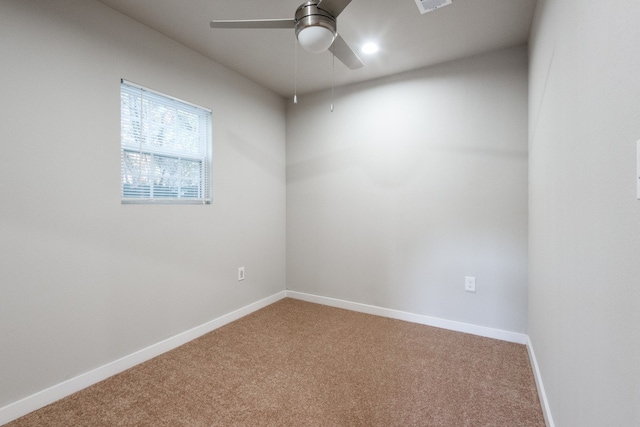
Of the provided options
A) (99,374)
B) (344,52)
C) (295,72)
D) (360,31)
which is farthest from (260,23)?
(99,374)

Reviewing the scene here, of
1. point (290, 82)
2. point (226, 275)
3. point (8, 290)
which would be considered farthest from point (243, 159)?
point (8, 290)

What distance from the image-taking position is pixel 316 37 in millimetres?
1333

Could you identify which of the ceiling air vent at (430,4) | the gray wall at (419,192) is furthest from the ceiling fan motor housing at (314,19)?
the gray wall at (419,192)

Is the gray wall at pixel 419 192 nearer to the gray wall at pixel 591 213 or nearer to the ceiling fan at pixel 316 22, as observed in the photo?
the gray wall at pixel 591 213

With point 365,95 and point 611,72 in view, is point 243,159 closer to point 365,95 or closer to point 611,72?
point 365,95

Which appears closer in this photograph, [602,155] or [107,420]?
[602,155]

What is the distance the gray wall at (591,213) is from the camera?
650mm

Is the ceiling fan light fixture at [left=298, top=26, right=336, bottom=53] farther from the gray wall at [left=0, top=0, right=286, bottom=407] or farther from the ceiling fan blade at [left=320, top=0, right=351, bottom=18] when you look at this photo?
the gray wall at [left=0, top=0, right=286, bottom=407]

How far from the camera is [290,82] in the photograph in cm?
306

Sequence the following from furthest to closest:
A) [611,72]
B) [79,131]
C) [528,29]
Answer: [528,29] → [79,131] → [611,72]

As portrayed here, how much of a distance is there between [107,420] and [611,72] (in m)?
2.46

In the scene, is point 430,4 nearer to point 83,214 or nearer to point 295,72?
point 295,72

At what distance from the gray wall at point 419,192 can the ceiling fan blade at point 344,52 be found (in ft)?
3.67

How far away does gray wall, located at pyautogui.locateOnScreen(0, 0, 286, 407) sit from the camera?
1.55 m
